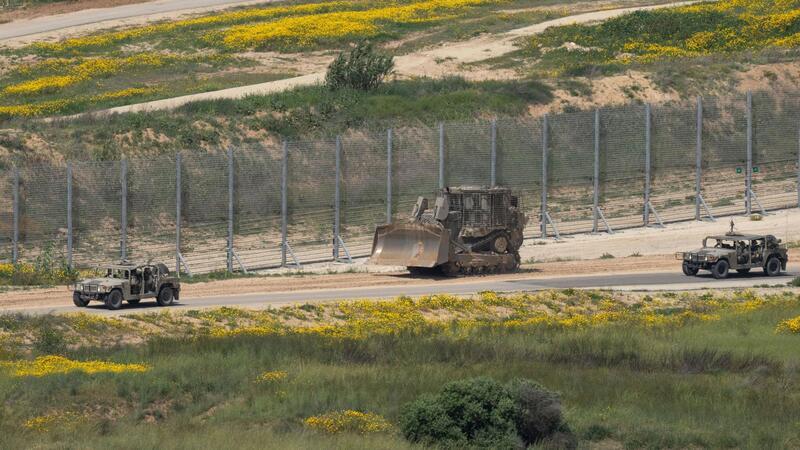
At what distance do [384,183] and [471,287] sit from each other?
9872 millimetres

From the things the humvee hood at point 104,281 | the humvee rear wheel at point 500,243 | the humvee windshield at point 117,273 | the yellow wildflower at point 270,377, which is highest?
the humvee rear wheel at point 500,243

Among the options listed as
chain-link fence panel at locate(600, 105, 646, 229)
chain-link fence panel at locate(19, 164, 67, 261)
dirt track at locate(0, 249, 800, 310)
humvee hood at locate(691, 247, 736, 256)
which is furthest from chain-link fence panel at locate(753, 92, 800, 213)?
chain-link fence panel at locate(19, 164, 67, 261)

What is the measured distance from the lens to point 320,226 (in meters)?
→ 54.3

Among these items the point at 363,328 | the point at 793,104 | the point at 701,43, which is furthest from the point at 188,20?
the point at 363,328

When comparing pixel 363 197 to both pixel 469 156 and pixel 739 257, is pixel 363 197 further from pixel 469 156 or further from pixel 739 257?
pixel 739 257

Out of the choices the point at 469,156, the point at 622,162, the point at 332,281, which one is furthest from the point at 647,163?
the point at 332,281

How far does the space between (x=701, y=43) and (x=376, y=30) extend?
19732 mm

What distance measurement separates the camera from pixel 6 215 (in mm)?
50844

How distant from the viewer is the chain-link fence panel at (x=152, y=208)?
51281 millimetres

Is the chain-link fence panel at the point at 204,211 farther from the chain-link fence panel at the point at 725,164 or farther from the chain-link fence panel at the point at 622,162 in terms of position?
the chain-link fence panel at the point at 725,164

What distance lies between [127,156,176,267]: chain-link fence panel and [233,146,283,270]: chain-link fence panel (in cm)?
217

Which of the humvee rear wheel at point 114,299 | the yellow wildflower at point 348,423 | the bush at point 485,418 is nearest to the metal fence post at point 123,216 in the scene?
the humvee rear wheel at point 114,299

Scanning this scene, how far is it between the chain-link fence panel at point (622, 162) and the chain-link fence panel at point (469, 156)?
190 inches

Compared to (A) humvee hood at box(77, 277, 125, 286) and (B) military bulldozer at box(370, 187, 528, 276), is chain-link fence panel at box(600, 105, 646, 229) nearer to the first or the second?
(B) military bulldozer at box(370, 187, 528, 276)
